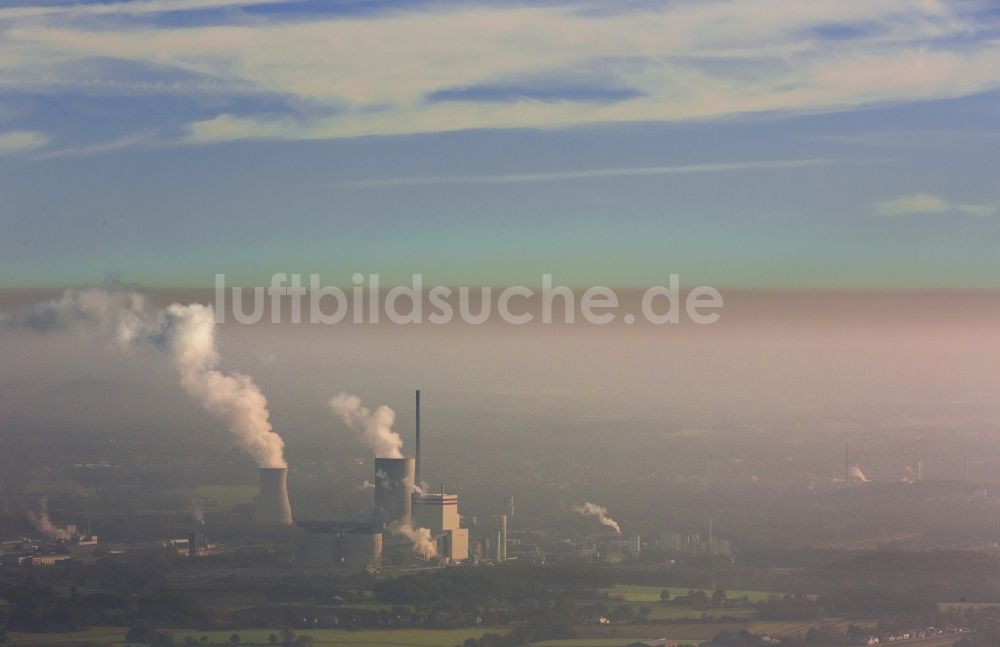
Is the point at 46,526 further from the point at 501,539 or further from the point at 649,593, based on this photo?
the point at 649,593

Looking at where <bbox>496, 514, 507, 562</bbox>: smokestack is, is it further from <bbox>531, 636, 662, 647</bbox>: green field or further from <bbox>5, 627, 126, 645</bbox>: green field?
<bbox>5, 627, 126, 645</bbox>: green field

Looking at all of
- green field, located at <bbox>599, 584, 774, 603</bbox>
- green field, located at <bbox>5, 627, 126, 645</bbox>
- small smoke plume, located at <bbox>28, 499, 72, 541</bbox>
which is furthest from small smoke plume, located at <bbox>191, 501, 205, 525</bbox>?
green field, located at <bbox>5, 627, 126, 645</bbox>

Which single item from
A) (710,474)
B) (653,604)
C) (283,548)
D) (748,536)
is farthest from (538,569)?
(710,474)

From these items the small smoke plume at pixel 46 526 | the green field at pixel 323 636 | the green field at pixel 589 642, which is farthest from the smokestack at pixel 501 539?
the green field at pixel 589 642

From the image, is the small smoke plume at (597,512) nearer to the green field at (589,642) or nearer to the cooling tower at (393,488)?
the cooling tower at (393,488)

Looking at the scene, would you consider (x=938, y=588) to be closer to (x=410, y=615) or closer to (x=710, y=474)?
→ (x=410, y=615)
